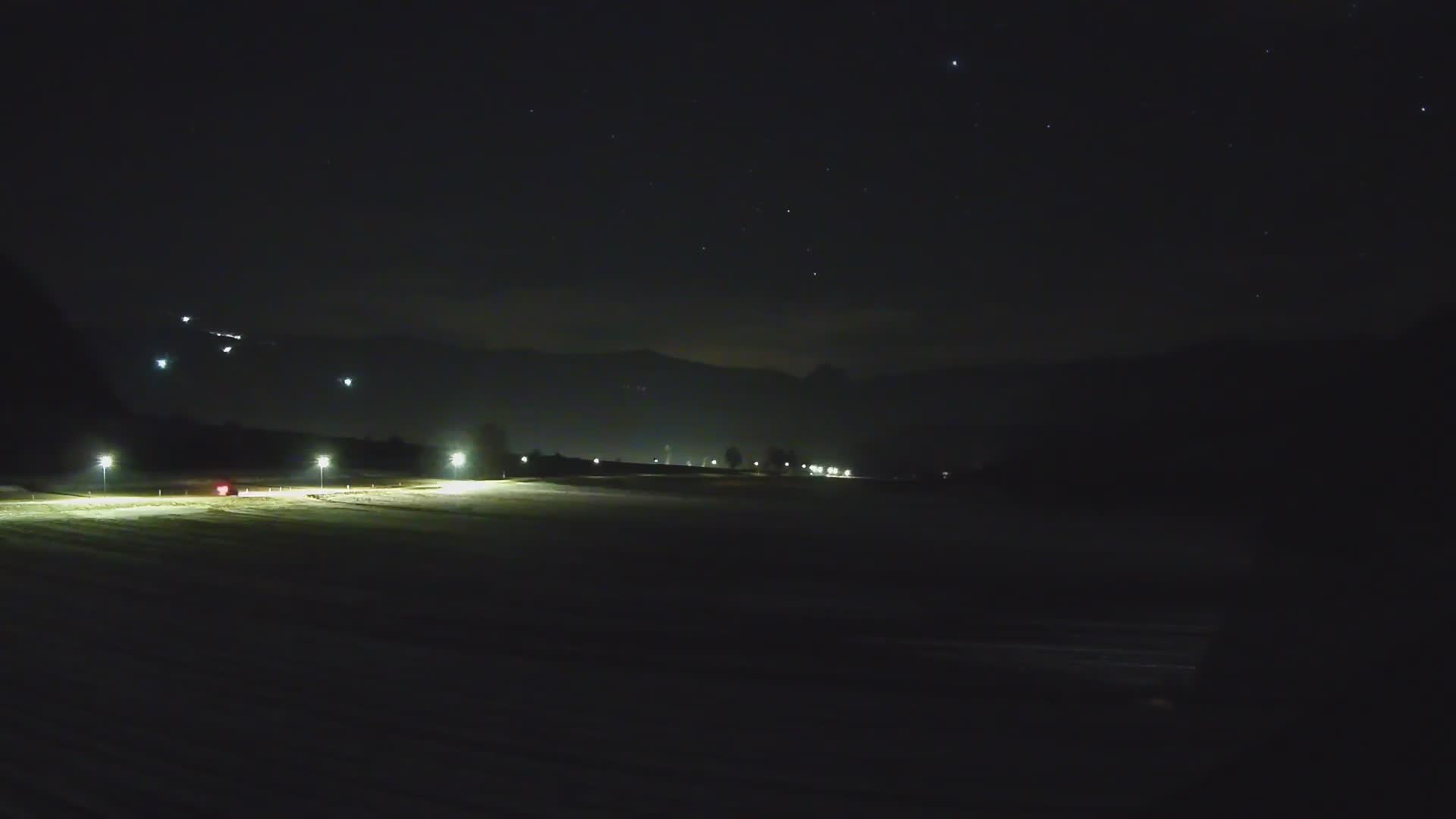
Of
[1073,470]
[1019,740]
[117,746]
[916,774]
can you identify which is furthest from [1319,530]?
[1073,470]

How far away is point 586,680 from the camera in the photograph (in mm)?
10328

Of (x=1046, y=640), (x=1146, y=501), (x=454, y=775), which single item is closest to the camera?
(x=454, y=775)

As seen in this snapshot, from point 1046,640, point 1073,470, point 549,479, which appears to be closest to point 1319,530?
point 1046,640

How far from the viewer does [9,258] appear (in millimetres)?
80562

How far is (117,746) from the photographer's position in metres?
7.54

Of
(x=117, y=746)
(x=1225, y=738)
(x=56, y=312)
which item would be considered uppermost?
(x=56, y=312)

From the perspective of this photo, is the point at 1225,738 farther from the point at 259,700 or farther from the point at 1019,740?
the point at 259,700

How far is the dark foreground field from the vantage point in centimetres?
716

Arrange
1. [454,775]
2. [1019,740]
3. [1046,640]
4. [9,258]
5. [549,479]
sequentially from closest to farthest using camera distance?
1. [454,775]
2. [1019,740]
3. [1046,640]
4. [549,479]
5. [9,258]

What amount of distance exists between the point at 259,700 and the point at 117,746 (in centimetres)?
149

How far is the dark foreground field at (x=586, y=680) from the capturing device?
23.5 ft

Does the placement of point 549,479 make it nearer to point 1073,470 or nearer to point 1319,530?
point 1073,470

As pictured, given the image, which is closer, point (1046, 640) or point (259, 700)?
point (259, 700)

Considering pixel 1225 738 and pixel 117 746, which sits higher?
pixel 117 746
